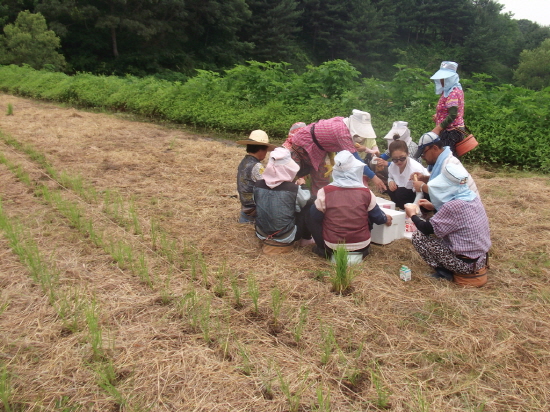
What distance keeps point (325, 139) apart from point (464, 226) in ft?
5.33

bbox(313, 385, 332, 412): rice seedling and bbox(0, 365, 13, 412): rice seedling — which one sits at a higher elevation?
bbox(313, 385, 332, 412): rice seedling

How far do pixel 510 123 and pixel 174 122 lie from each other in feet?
25.7

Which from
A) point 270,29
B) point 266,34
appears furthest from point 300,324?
point 266,34

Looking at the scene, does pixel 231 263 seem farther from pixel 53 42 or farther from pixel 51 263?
pixel 53 42

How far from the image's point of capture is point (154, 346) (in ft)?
8.18

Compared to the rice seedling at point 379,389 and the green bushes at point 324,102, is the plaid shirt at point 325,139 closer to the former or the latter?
the rice seedling at point 379,389

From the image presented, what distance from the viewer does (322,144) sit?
13.9ft

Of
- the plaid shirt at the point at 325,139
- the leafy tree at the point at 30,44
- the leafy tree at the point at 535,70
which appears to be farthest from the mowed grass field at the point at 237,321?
the leafy tree at the point at 535,70

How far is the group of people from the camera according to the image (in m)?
3.10

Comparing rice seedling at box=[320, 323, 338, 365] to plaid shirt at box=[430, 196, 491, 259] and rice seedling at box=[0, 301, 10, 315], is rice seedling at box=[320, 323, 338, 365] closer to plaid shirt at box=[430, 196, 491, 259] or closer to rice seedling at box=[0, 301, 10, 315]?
plaid shirt at box=[430, 196, 491, 259]

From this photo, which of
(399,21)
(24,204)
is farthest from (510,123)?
(399,21)

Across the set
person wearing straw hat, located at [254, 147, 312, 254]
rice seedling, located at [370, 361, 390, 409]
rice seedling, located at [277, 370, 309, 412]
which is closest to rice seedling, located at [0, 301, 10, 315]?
rice seedling, located at [277, 370, 309, 412]

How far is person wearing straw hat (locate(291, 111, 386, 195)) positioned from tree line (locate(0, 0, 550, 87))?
22.2 meters

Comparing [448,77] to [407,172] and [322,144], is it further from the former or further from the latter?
→ [322,144]
